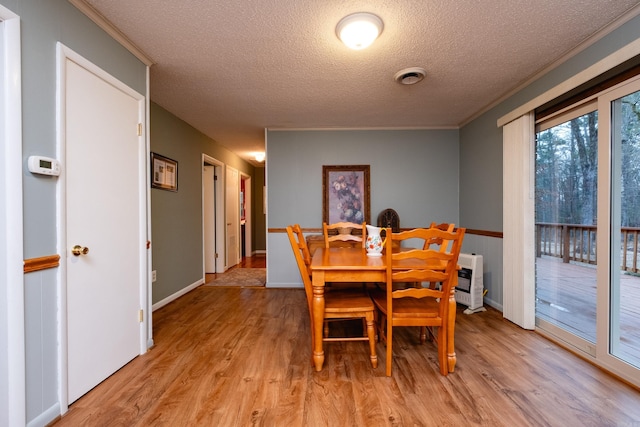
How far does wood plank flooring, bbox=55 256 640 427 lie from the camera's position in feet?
4.97

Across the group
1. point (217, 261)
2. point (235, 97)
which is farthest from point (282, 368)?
point (217, 261)

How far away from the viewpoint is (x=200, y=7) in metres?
1.71

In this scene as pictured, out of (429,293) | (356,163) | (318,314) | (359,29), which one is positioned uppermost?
(359,29)

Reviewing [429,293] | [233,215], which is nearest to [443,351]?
[429,293]

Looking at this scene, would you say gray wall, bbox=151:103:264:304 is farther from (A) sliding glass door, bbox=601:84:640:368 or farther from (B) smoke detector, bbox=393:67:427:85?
(A) sliding glass door, bbox=601:84:640:368

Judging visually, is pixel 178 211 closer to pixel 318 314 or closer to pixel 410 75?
pixel 318 314

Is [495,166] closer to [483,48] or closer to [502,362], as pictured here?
[483,48]

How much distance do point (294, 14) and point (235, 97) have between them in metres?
1.49

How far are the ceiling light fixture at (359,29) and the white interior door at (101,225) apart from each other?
1.58m

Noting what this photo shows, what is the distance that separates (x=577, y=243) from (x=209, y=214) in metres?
4.97

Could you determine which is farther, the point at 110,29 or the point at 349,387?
the point at 110,29

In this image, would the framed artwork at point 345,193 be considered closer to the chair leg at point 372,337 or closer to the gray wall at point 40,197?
the chair leg at point 372,337

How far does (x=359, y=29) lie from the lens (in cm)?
183

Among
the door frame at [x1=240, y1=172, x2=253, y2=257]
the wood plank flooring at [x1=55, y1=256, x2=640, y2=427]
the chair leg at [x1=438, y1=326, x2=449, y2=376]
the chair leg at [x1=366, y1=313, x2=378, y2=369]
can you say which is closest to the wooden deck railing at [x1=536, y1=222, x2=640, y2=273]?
the wood plank flooring at [x1=55, y1=256, x2=640, y2=427]
